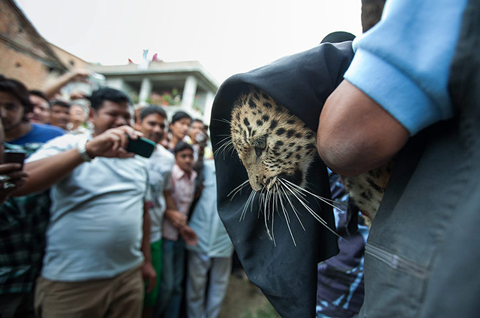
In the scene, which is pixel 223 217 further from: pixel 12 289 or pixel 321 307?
pixel 12 289

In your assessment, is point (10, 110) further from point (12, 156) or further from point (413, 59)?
point (413, 59)

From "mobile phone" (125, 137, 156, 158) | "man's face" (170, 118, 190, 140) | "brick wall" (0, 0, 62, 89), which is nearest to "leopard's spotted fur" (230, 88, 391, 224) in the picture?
"mobile phone" (125, 137, 156, 158)

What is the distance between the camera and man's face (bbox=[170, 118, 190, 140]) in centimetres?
438

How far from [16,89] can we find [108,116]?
0.90 meters

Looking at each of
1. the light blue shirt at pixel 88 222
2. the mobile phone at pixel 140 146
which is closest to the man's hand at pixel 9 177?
the light blue shirt at pixel 88 222

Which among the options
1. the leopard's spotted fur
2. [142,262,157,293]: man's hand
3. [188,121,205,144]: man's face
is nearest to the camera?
the leopard's spotted fur

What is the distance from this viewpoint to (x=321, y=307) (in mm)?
1620

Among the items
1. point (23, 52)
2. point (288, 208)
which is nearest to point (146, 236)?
point (288, 208)

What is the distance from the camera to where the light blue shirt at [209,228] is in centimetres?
345

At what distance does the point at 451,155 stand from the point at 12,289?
279 centimetres

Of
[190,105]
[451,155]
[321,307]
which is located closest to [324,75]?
[451,155]

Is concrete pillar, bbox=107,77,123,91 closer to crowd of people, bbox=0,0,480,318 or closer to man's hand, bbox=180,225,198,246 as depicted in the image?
crowd of people, bbox=0,0,480,318

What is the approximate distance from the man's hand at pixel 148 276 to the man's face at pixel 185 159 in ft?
4.60

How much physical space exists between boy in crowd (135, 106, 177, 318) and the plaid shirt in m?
1.12
